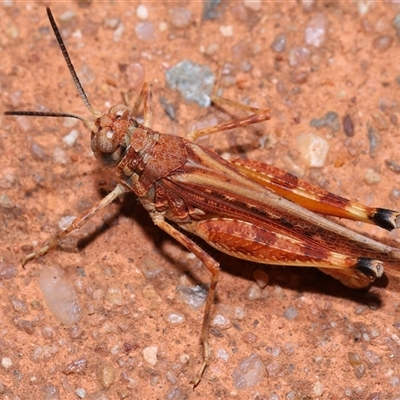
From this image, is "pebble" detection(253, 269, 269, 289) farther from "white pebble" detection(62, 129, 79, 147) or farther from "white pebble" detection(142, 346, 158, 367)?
"white pebble" detection(62, 129, 79, 147)

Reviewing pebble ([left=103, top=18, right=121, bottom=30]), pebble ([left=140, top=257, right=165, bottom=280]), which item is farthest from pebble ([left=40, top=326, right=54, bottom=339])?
pebble ([left=103, top=18, right=121, bottom=30])

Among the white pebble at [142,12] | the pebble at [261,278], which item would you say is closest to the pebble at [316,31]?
the white pebble at [142,12]

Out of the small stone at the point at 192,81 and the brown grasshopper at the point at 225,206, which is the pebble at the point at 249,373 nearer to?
the brown grasshopper at the point at 225,206

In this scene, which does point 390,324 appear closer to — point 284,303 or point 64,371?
point 284,303

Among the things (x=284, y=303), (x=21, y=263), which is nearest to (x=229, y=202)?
(x=284, y=303)

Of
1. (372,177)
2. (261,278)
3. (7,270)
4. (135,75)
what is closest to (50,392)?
(7,270)
